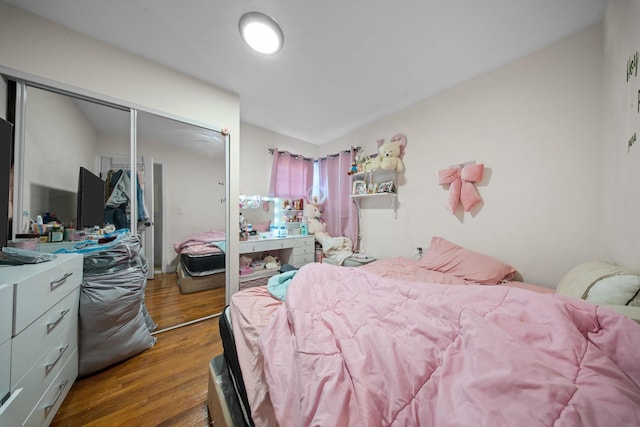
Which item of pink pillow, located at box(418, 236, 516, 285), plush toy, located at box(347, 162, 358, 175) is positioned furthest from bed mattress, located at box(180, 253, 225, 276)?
pink pillow, located at box(418, 236, 516, 285)

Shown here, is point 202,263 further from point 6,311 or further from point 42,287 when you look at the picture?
point 6,311

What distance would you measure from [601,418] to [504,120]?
2.20 meters

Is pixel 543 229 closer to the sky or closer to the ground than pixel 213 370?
closer to the sky

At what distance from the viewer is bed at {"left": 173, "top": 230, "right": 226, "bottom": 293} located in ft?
7.10

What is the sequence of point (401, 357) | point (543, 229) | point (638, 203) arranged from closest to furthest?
point (401, 357) < point (638, 203) < point (543, 229)

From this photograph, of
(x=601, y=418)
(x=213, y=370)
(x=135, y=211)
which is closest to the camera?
(x=601, y=418)

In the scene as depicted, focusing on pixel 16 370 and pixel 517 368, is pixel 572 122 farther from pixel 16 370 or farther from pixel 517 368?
pixel 16 370

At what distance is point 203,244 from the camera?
2201mm

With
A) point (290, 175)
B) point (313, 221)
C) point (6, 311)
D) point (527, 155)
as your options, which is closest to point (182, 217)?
point (6, 311)

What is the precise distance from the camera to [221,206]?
2.22 metres

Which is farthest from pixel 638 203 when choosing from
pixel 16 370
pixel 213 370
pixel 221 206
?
pixel 221 206

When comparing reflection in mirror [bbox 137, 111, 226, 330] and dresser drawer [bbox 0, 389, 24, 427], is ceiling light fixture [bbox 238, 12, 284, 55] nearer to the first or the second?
reflection in mirror [bbox 137, 111, 226, 330]

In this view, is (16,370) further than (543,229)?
No

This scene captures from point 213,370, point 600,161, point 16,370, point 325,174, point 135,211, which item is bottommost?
point 213,370
